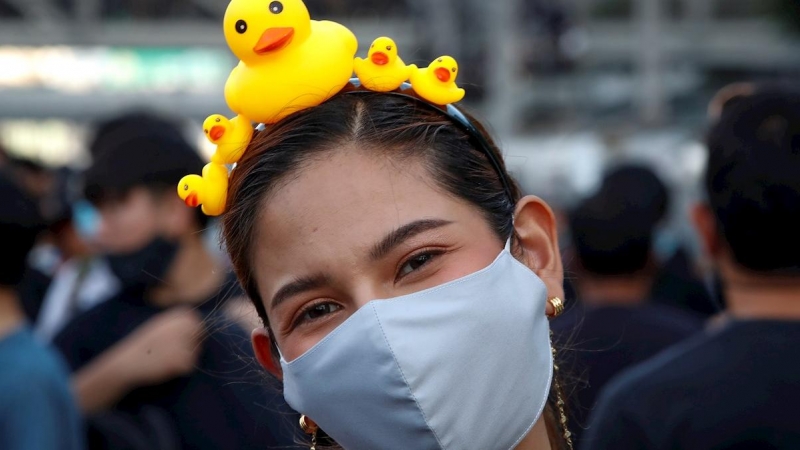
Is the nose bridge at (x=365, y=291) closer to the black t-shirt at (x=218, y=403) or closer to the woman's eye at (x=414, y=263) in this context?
the woman's eye at (x=414, y=263)

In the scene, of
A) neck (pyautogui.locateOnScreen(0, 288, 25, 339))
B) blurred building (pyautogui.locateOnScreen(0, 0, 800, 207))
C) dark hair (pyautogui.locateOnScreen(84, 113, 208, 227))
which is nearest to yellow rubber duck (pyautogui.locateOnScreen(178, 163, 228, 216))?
neck (pyautogui.locateOnScreen(0, 288, 25, 339))

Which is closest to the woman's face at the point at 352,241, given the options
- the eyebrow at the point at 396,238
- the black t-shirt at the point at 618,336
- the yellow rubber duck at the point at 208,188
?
the eyebrow at the point at 396,238

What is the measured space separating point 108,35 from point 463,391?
22.6 metres

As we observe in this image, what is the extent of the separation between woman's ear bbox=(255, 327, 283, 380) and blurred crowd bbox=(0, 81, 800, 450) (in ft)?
0.65

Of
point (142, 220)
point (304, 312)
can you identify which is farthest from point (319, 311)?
point (142, 220)

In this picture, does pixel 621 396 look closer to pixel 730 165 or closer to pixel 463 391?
pixel 730 165

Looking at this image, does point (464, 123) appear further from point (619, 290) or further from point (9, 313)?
point (619, 290)

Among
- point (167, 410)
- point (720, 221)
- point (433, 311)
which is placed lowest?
point (167, 410)

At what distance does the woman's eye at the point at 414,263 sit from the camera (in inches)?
62.7

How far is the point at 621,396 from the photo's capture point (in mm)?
2295

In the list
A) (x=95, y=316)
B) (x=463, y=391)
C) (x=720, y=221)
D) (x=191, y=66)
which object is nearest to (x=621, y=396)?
(x=720, y=221)

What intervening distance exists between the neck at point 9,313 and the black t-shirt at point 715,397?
1.57m

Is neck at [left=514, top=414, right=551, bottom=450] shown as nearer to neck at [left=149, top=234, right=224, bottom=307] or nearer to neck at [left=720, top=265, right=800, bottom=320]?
neck at [left=720, top=265, right=800, bottom=320]

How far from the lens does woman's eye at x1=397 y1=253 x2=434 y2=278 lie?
1592mm
